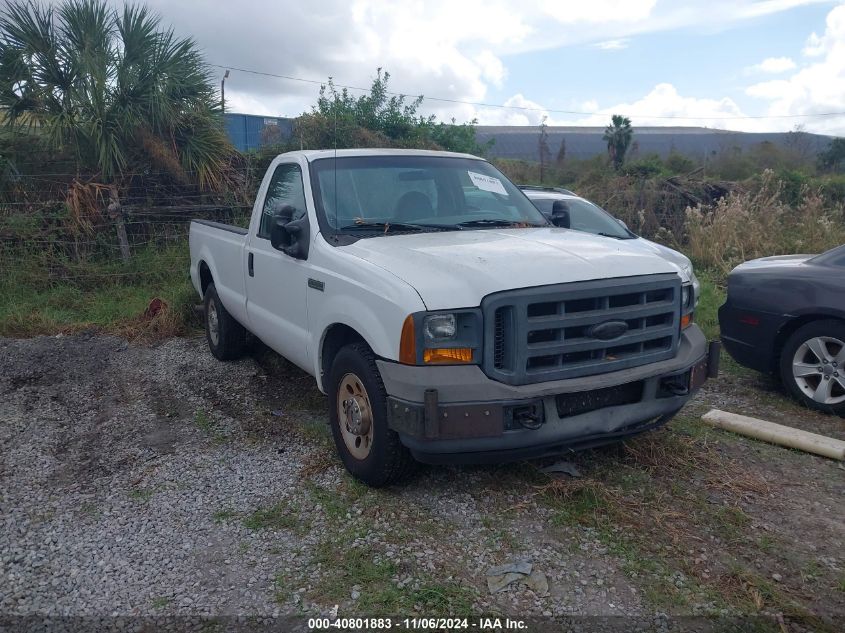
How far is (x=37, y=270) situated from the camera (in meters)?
10.0

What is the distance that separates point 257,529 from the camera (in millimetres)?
3850

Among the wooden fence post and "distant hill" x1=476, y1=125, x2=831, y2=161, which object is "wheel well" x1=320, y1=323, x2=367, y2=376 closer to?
the wooden fence post

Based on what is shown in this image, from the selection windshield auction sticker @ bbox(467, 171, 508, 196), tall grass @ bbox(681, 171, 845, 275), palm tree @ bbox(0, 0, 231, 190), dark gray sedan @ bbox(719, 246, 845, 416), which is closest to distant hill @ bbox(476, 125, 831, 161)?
tall grass @ bbox(681, 171, 845, 275)

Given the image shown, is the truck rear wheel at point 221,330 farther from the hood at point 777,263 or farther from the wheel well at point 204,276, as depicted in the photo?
the hood at point 777,263

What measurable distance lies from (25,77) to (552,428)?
10.0m

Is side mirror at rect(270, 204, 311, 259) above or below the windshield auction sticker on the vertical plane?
below

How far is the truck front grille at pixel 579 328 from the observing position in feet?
11.9

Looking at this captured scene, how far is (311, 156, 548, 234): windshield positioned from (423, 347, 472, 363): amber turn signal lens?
4.30 ft

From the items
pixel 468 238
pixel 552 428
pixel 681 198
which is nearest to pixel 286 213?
pixel 468 238

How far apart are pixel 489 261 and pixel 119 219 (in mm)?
8156

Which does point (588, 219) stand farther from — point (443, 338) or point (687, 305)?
point (443, 338)

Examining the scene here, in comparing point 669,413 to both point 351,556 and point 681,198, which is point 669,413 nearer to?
point 351,556

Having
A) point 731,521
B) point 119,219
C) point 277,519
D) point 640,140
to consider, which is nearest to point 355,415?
point 277,519

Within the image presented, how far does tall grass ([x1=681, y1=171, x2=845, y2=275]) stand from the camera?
36.2 feet
